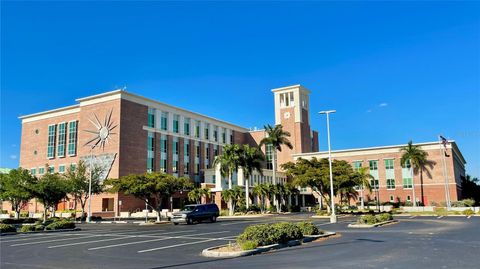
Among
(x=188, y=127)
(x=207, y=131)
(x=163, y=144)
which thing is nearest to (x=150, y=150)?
(x=163, y=144)

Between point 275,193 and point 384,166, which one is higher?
point 384,166

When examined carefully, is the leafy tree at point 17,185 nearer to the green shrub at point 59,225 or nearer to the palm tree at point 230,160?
the green shrub at point 59,225

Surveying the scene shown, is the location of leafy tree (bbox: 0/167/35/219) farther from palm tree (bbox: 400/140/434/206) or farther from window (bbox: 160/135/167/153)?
palm tree (bbox: 400/140/434/206)

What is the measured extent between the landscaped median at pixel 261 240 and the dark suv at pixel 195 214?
71.0ft

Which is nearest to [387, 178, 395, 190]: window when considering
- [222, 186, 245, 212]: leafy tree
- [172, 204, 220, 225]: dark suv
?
[222, 186, 245, 212]: leafy tree

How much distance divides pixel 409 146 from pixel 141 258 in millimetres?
68084

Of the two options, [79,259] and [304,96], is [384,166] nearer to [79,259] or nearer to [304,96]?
[304,96]

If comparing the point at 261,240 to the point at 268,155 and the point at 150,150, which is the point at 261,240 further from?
the point at 268,155

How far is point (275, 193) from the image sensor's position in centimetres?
6234

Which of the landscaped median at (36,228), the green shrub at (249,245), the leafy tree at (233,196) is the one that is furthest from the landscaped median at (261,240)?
the leafy tree at (233,196)

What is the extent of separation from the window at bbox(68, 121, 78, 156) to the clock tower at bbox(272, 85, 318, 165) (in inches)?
1723

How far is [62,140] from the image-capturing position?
249 feet

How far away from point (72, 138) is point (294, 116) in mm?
46894

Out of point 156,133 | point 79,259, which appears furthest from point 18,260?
point 156,133
